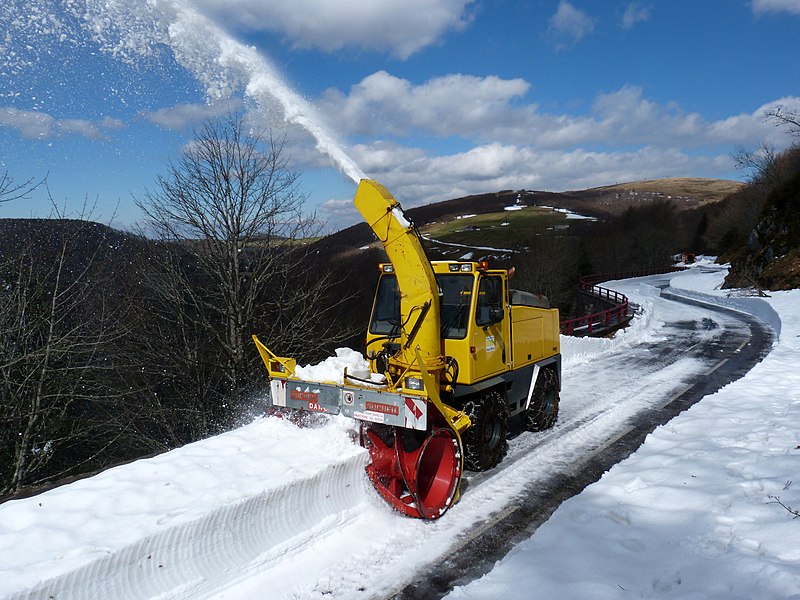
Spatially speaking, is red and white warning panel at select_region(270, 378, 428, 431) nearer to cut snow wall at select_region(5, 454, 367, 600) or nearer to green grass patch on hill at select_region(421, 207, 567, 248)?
cut snow wall at select_region(5, 454, 367, 600)

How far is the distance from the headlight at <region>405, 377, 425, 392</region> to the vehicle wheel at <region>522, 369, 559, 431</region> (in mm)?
3685

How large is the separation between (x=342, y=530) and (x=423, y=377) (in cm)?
176

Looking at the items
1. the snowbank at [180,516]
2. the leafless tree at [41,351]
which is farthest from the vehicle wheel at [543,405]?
the leafless tree at [41,351]

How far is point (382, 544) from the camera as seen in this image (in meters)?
5.20

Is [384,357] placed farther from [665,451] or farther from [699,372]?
[699,372]

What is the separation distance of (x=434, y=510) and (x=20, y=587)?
360 centimetres

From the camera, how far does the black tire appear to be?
6715mm

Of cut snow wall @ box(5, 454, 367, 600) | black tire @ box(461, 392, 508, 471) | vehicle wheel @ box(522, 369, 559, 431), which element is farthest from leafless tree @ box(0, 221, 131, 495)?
vehicle wheel @ box(522, 369, 559, 431)

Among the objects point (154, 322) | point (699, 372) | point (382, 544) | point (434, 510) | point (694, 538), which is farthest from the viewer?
point (154, 322)

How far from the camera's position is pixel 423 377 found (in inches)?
213

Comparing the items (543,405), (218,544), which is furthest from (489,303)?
(218,544)

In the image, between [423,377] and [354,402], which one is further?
[354,402]

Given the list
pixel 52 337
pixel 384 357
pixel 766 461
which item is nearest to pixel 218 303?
pixel 52 337

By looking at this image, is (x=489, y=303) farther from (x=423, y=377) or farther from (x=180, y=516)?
(x=180, y=516)
